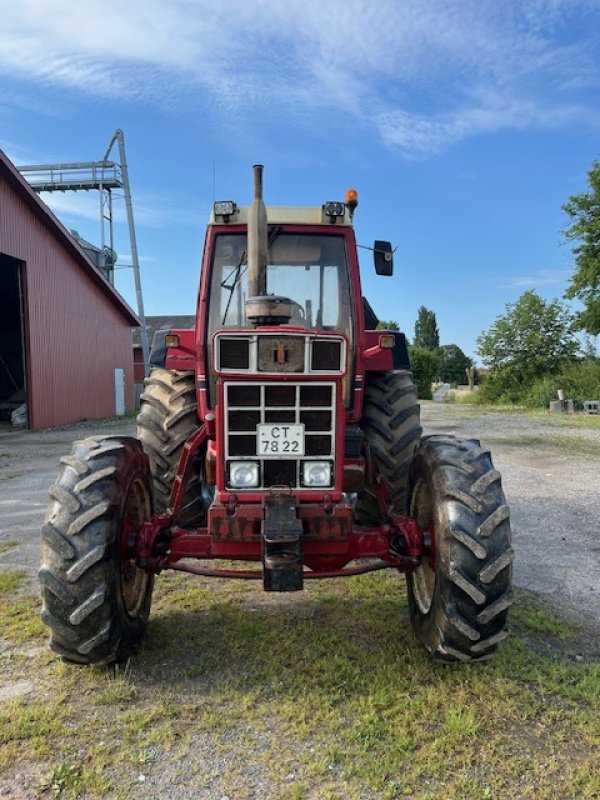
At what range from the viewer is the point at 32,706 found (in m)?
2.99

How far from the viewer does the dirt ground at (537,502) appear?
15.8ft

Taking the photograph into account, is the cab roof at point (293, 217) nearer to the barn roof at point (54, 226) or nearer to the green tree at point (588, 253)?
the barn roof at point (54, 226)

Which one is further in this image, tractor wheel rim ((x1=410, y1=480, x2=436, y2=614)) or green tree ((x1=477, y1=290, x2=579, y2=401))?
green tree ((x1=477, y1=290, x2=579, y2=401))

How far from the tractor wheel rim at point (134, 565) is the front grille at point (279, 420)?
732 mm

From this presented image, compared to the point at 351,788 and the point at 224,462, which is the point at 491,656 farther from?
the point at 224,462

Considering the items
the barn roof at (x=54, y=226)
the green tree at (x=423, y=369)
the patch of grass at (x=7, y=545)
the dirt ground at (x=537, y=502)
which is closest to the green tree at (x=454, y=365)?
the green tree at (x=423, y=369)

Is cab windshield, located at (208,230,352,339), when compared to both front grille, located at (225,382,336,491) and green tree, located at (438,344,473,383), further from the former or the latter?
green tree, located at (438,344,473,383)

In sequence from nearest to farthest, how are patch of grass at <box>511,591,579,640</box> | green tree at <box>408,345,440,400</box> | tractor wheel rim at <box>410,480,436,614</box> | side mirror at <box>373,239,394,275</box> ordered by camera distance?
1. tractor wheel rim at <box>410,480,436,614</box>
2. patch of grass at <box>511,591,579,640</box>
3. side mirror at <box>373,239,394,275</box>
4. green tree at <box>408,345,440,400</box>

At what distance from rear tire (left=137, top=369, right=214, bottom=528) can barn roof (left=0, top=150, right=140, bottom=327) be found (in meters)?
12.9

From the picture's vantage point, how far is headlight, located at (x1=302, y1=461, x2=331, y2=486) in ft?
10.9

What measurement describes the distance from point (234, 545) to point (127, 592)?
838 mm

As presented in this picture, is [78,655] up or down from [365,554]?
down

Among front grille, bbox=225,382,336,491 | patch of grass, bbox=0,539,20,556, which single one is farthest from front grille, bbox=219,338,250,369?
patch of grass, bbox=0,539,20,556

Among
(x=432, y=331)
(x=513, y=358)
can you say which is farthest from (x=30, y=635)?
(x=432, y=331)
